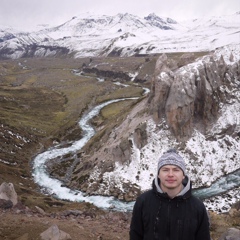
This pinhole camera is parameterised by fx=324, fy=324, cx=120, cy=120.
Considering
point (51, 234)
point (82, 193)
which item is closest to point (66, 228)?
point (51, 234)

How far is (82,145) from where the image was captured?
248 ft

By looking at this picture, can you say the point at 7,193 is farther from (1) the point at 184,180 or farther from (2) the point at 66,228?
(1) the point at 184,180

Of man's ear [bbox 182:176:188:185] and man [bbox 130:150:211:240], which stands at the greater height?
man's ear [bbox 182:176:188:185]

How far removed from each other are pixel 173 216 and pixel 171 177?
0.99 m

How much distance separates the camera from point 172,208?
830cm

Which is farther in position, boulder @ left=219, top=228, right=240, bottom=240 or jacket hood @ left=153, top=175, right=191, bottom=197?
boulder @ left=219, top=228, right=240, bottom=240

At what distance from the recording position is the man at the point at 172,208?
831 centimetres

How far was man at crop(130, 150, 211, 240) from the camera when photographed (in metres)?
8.31

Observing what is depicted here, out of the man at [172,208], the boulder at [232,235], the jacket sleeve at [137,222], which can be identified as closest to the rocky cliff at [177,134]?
the boulder at [232,235]

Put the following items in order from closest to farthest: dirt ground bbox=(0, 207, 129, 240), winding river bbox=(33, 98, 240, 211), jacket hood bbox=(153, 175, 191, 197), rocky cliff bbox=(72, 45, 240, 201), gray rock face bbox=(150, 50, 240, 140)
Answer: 1. jacket hood bbox=(153, 175, 191, 197)
2. dirt ground bbox=(0, 207, 129, 240)
3. winding river bbox=(33, 98, 240, 211)
4. rocky cliff bbox=(72, 45, 240, 201)
5. gray rock face bbox=(150, 50, 240, 140)

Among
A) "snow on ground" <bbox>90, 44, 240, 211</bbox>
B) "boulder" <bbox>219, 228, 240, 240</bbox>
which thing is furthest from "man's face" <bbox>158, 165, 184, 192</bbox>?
"snow on ground" <bbox>90, 44, 240, 211</bbox>

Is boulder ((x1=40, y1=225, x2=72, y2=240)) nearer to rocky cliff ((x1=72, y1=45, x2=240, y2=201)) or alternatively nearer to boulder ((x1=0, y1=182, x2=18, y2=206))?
boulder ((x1=0, y1=182, x2=18, y2=206))

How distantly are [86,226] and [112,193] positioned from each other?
24.5m

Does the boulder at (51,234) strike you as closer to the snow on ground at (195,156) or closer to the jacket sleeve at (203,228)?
the jacket sleeve at (203,228)
